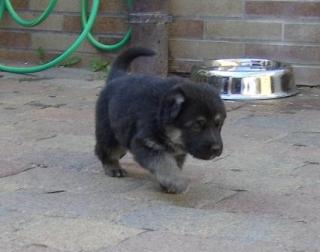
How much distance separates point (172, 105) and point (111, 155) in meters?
0.78

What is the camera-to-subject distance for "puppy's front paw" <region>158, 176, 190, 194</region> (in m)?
4.77

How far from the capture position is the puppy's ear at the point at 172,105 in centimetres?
467

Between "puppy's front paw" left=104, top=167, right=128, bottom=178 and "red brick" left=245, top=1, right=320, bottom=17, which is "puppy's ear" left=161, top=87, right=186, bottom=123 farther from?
"red brick" left=245, top=1, right=320, bottom=17

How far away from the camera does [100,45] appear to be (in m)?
9.24

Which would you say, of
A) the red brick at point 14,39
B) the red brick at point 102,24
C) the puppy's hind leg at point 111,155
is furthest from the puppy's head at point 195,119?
the red brick at point 14,39

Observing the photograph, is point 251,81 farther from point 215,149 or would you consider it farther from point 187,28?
point 215,149

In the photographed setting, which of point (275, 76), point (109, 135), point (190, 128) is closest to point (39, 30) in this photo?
point (275, 76)

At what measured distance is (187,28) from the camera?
884 cm

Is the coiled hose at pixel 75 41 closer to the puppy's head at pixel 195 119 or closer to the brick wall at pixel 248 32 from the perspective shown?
the brick wall at pixel 248 32

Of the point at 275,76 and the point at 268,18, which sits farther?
the point at 268,18

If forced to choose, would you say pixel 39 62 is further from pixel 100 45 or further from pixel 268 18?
pixel 268 18

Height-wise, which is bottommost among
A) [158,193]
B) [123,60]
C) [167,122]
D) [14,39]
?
[158,193]

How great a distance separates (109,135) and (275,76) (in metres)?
3.00

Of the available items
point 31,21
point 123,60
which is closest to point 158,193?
point 123,60
